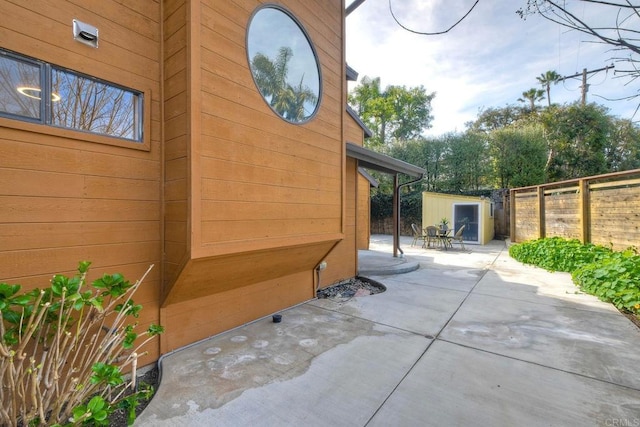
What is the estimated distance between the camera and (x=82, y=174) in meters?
2.07

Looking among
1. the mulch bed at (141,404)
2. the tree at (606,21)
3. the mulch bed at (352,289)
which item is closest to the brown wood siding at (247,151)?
the mulch bed at (141,404)

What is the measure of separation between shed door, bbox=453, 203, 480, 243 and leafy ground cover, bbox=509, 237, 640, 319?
4.11 metres

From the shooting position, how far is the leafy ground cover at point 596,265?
3869 millimetres

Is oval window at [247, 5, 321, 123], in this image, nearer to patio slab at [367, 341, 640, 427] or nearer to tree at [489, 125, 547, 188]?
patio slab at [367, 341, 640, 427]

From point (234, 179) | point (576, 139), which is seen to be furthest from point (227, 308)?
point (576, 139)

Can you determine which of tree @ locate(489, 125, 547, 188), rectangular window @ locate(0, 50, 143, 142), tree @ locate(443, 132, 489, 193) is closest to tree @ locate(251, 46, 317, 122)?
rectangular window @ locate(0, 50, 143, 142)

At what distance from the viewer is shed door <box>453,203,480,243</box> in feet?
38.0

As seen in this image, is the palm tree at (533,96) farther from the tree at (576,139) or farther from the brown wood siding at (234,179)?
the brown wood siding at (234,179)

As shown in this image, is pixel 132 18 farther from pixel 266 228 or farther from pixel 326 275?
pixel 326 275

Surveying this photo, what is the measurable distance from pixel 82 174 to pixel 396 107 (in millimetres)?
23568

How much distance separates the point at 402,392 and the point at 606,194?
661 cm

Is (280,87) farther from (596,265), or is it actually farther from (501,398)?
(596,265)

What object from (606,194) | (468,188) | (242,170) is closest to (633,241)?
(606,194)

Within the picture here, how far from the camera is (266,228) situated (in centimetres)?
288
